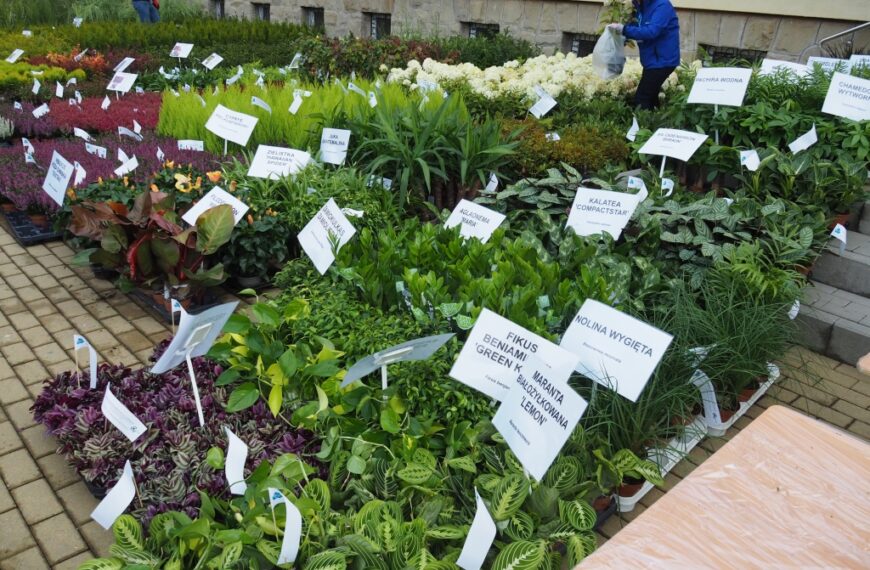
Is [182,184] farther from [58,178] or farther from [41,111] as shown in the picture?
[41,111]

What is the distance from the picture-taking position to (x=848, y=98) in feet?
15.0

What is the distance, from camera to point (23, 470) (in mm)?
2834

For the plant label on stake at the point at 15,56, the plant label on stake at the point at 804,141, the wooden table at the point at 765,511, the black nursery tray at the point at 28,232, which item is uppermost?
the plant label on stake at the point at 804,141

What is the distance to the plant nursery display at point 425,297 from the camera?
2186mm

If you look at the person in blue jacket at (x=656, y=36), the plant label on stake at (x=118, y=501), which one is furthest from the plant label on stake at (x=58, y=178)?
the person in blue jacket at (x=656, y=36)

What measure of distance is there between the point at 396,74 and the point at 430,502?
5771 millimetres

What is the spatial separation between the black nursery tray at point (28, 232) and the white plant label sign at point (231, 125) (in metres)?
1.36

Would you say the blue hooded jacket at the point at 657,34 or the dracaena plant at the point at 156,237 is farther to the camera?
the blue hooded jacket at the point at 657,34

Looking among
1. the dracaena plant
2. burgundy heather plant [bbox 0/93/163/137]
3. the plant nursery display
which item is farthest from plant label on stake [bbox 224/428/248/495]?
burgundy heather plant [bbox 0/93/163/137]

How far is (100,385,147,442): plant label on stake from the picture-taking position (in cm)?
245

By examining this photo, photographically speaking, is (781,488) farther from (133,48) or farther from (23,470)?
(133,48)

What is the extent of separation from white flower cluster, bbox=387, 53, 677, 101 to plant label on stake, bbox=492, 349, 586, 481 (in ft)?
15.3

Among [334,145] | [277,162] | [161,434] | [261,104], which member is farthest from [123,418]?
[261,104]

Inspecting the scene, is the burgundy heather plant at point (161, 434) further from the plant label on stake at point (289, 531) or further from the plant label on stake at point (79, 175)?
the plant label on stake at point (79, 175)
